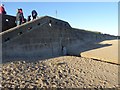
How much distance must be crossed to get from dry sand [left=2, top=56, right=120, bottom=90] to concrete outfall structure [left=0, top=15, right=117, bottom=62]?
3.48ft

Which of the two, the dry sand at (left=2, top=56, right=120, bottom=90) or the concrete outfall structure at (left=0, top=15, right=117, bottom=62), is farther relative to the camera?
the concrete outfall structure at (left=0, top=15, right=117, bottom=62)

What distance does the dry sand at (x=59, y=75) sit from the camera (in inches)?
296

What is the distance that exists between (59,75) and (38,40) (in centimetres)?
382

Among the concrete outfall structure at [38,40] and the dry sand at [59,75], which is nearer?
the dry sand at [59,75]

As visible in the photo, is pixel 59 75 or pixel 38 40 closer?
pixel 59 75

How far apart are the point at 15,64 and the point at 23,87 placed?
2333 mm

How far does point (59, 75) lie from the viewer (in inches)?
350

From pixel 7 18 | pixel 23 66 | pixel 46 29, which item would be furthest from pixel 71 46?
pixel 23 66

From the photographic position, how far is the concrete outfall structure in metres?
10.1

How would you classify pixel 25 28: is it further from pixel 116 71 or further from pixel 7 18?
pixel 116 71

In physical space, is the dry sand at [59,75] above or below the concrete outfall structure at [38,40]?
below

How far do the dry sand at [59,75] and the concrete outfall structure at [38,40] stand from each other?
1061 millimetres

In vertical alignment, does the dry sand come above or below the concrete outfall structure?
below

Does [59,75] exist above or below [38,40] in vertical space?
below
